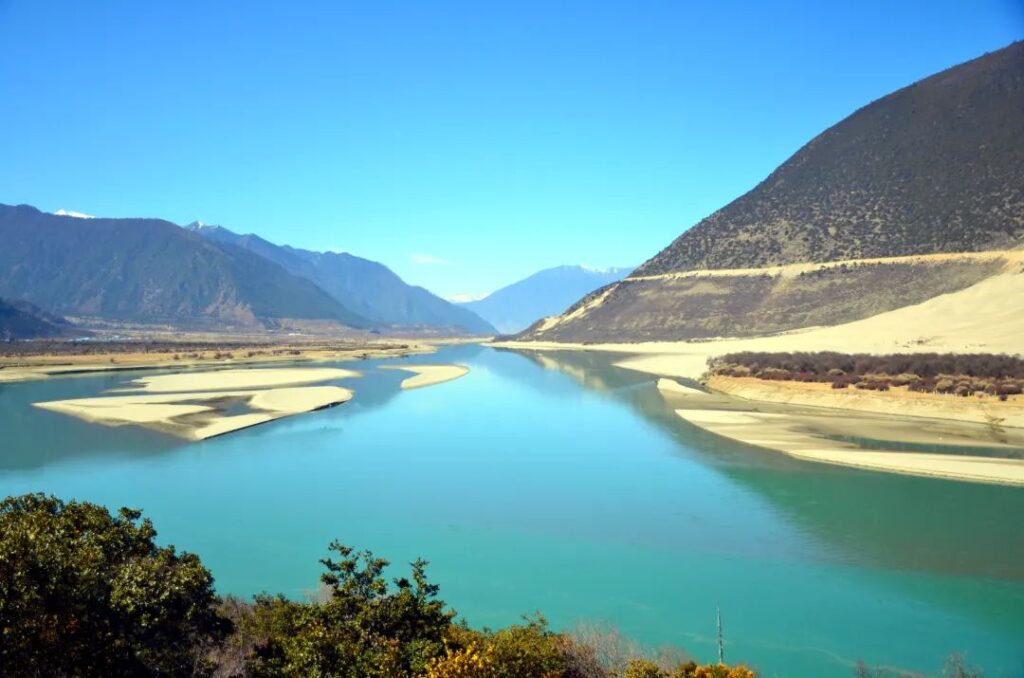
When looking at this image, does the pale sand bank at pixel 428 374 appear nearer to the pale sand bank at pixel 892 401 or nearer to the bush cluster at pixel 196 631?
the pale sand bank at pixel 892 401

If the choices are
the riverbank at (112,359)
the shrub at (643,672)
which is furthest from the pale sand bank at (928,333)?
the shrub at (643,672)

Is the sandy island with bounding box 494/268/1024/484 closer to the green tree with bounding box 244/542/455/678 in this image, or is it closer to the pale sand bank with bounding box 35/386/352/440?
the green tree with bounding box 244/542/455/678

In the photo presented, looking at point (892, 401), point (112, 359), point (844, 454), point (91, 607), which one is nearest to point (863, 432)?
point (844, 454)

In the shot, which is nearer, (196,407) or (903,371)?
(196,407)

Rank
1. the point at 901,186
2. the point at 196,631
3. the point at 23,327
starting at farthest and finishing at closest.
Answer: the point at 23,327
the point at 901,186
the point at 196,631

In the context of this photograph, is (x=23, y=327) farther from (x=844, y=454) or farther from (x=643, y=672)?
(x=643, y=672)

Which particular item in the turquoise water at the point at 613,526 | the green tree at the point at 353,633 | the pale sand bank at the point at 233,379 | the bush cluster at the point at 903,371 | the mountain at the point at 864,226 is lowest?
the turquoise water at the point at 613,526

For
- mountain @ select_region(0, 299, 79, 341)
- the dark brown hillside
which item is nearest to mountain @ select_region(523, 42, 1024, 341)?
the dark brown hillside
